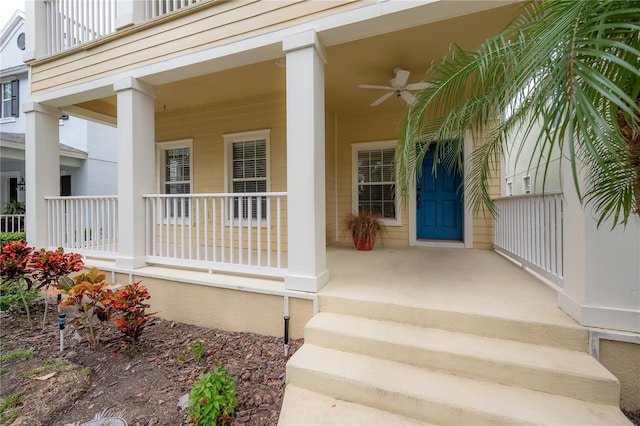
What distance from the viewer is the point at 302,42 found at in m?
2.61

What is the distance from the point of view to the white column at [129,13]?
359 centimetres

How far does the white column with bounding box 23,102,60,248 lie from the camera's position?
4309mm

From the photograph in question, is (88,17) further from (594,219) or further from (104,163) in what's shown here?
(104,163)

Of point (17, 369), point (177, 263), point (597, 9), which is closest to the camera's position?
point (597, 9)

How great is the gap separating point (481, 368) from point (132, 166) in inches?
161

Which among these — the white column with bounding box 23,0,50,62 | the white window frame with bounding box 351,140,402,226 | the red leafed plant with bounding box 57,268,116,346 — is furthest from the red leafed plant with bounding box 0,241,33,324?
the white window frame with bounding box 351,140,402,226

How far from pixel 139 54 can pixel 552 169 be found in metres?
6.94

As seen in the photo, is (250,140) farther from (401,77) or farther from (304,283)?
(304,283)

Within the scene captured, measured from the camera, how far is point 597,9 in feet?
3.18

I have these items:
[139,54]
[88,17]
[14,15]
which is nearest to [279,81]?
[139,54]

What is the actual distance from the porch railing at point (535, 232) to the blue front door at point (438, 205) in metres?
0.88

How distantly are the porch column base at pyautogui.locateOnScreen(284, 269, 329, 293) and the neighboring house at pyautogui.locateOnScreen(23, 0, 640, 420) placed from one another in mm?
14

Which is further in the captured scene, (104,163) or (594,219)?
(104,163)

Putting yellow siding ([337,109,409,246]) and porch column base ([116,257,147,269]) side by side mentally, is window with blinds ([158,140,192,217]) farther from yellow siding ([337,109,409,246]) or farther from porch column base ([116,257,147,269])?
yellow siding ([337,109,409,246])
